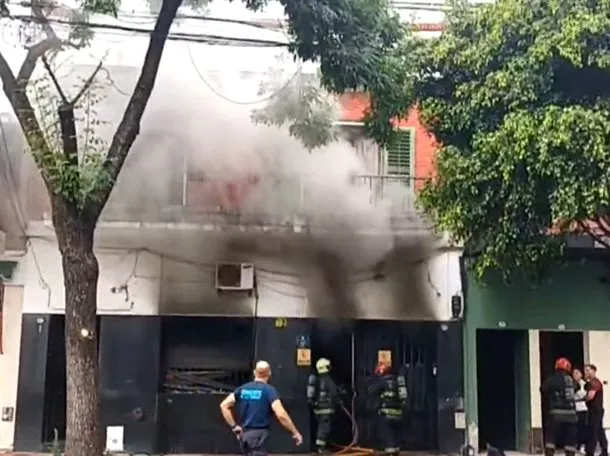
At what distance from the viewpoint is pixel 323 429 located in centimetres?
1266

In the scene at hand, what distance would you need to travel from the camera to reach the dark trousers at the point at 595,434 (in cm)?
1209

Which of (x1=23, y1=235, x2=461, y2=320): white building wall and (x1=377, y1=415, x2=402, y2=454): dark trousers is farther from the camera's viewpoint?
(x1=23, y1=235, x2=461, y2=320): white building wall

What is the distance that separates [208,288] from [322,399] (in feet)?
8.24

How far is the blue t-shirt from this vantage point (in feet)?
26.7

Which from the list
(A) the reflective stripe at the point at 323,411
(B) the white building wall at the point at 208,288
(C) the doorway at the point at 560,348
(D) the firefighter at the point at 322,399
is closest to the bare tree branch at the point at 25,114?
(B) the white building wall at the point at 208,288

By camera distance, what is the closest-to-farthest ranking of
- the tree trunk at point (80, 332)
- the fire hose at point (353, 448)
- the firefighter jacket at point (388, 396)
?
the tree trunk at point (80, 332)
the fire hose at point (353, 448)
the firefighter jacket at point (388, 396)

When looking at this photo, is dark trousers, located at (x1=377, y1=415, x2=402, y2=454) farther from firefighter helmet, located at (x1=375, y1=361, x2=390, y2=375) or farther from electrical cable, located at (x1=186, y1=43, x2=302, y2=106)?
electrical cable, located at (x1=186, y1=43, x2=302, y2=106)

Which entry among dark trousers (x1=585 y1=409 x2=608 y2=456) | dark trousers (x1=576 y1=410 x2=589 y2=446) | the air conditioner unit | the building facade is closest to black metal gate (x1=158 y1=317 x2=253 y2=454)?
the building facade

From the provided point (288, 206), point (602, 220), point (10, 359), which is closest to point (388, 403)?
point (288, 206)

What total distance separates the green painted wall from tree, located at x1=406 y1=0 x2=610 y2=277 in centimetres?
205

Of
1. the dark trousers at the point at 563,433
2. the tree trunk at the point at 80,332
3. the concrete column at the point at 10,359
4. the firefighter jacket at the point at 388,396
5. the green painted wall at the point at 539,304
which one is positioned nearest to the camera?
the tree trunk at the point at 80,332

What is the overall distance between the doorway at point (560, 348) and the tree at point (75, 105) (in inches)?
194

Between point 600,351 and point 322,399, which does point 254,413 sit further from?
point 600,351

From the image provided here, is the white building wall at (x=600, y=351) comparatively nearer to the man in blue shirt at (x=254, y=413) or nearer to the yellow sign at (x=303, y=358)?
the yellow sign at (x=303, y=358)
